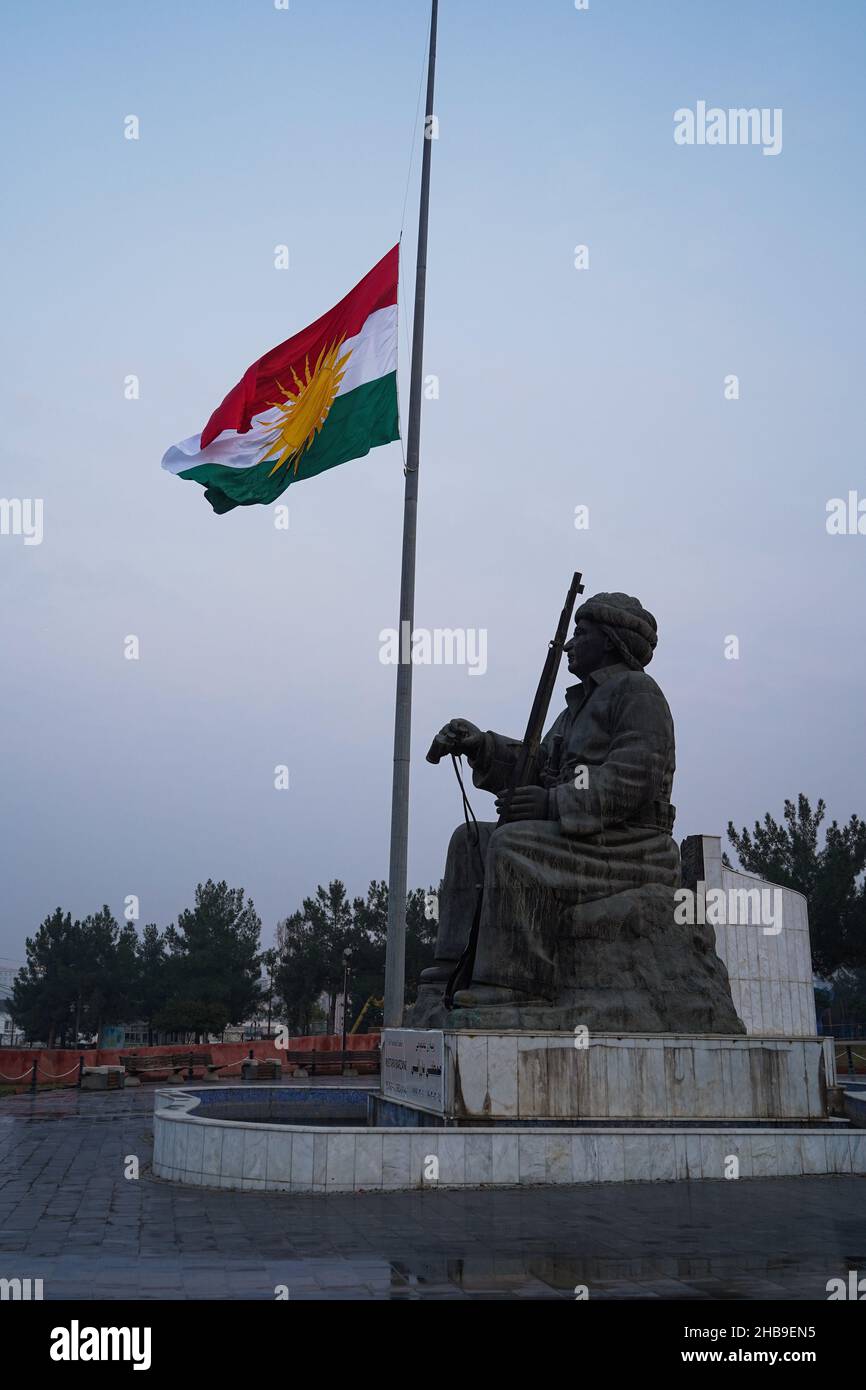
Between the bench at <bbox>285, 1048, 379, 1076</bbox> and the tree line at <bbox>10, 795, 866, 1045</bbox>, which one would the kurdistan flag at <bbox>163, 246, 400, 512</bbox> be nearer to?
the bench at <bbox>285, 1048, 379, 1076</bbox>

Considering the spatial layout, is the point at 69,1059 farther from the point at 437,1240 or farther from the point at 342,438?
the point at 437,1240

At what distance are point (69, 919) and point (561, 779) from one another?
194 ft

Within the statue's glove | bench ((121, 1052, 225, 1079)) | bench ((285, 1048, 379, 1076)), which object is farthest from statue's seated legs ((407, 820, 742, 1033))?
bench ((121, 1052, 225, 1079))

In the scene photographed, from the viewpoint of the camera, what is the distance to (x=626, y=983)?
902 cm

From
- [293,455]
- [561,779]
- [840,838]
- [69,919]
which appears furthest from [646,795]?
[69,919]

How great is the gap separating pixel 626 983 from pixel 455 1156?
2.09m

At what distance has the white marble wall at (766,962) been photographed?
2150 centimetres

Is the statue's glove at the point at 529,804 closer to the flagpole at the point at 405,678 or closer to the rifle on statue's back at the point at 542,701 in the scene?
the rifle on statue's back at the point at 542,701

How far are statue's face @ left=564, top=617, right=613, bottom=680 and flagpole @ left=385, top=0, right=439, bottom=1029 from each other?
A: 12.3ft

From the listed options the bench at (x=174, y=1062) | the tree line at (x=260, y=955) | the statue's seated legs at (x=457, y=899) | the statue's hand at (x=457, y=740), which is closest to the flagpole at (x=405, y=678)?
the statue's seated legs at (x=457, y=899)

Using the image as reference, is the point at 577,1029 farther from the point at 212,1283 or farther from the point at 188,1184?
the point at 212,1283

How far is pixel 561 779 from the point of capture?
32.6ft

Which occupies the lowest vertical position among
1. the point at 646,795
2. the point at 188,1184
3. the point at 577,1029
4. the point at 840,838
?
the point at 188,1184
